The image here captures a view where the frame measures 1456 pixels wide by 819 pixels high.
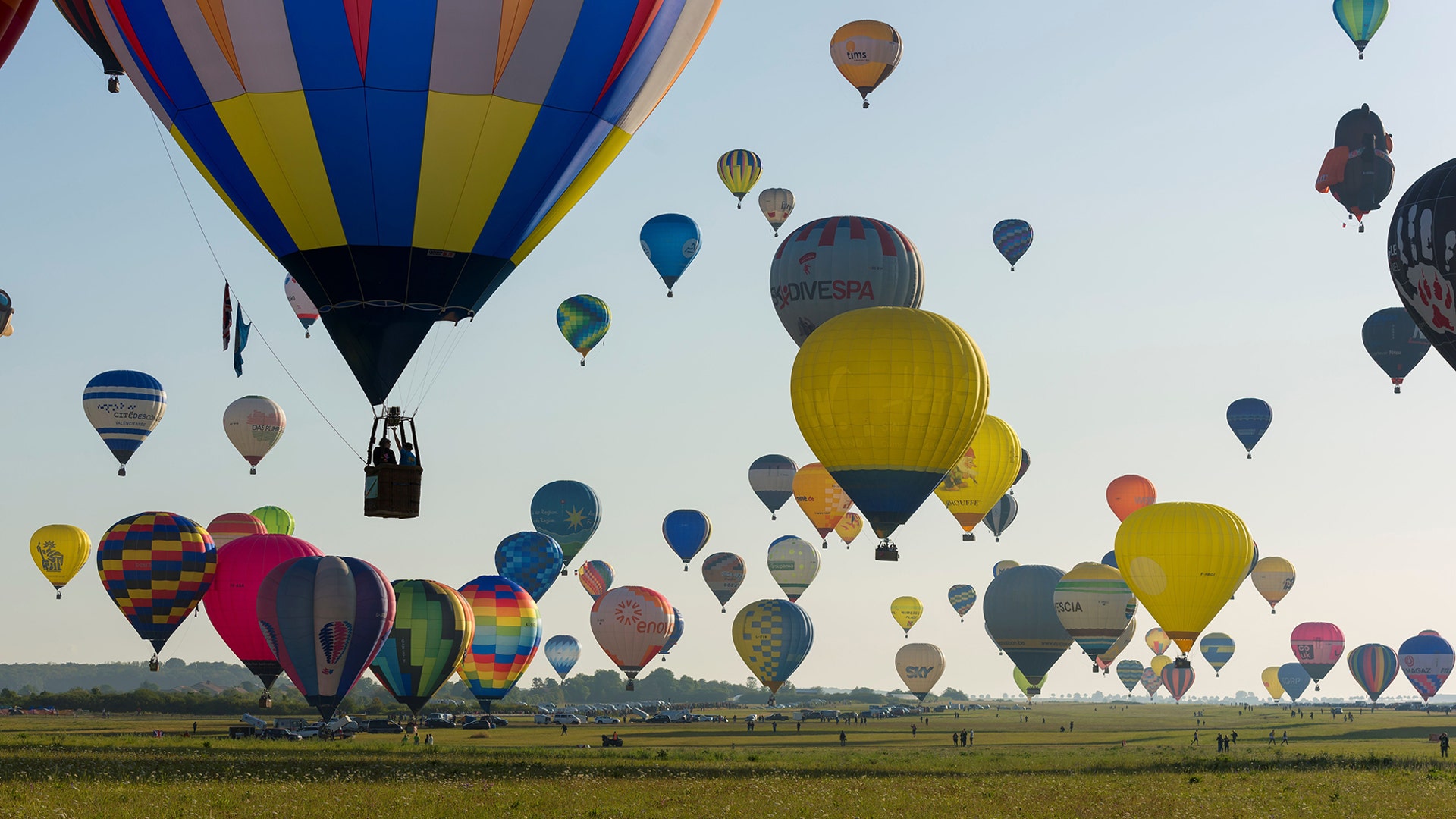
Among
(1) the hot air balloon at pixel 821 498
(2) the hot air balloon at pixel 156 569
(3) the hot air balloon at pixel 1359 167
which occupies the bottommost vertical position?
(2) the hot air balloon at pixel 156 569

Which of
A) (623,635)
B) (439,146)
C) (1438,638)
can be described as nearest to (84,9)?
(439,146)

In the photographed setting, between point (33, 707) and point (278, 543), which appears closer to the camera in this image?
point (278, 543)

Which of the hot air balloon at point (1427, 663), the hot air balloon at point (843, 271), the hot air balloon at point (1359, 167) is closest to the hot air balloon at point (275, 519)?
the hot air balloon at point (843, 271)

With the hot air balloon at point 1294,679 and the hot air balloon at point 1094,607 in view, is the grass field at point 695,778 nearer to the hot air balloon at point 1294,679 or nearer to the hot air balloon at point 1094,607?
the hot air balloon at point 1094,607

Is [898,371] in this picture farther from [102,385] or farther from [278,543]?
[102,385]

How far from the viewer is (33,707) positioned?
305 ft

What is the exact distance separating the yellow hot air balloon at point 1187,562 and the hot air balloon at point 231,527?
3768 centimetres

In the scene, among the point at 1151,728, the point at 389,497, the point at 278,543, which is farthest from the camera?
the point at 1151,728

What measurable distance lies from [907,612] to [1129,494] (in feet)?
81.7

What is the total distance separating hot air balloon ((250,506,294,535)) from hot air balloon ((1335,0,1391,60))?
52.5 meters

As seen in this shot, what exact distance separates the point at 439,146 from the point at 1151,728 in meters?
66.8

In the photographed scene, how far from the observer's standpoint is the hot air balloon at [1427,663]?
380 ft

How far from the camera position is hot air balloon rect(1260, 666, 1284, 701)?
15062 cm

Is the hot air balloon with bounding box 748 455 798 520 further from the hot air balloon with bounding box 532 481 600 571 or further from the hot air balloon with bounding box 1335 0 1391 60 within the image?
the hot air balloon with bounding box 1335 0 1391 60
